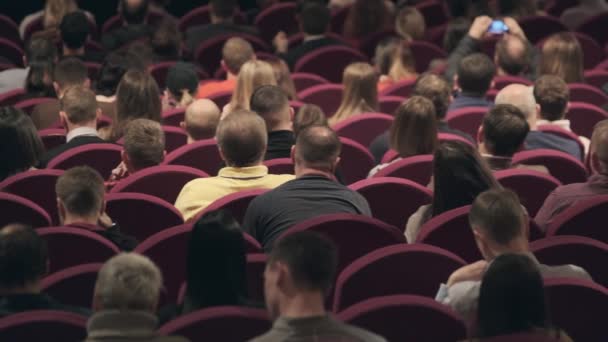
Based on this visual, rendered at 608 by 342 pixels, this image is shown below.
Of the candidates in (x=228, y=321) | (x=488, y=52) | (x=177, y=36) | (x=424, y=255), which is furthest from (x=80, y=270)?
(x=488, y=52)

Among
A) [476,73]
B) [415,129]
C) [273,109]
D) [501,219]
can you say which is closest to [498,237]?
[501,219]

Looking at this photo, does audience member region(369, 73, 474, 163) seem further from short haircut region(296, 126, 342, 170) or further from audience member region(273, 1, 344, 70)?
audience member region(273, 1, 344, 70)

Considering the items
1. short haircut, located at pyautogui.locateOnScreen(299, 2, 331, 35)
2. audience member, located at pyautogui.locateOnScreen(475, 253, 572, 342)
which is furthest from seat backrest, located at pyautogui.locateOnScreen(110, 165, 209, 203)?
short haircut, located at pyautogui.locateOnScreen(299, 2, 331, 35)

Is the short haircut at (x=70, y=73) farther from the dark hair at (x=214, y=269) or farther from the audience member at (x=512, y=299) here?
the audience member at (x=512, y=299)

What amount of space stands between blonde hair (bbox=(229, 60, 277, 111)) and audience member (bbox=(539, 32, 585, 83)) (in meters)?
1.96

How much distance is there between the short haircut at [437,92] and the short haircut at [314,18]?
243cm

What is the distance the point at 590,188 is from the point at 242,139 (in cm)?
156

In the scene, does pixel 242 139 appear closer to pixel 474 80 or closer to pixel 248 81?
pixel 248 81

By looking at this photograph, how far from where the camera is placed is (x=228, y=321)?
398 cm

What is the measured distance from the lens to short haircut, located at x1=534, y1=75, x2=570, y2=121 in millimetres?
7348

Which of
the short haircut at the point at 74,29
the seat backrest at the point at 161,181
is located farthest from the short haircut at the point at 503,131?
the short haircut at the point at 74,29

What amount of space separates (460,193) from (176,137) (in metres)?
2.31

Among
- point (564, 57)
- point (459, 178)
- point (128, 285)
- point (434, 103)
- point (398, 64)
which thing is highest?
point (128, 285)

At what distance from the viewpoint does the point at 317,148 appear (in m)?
5.55
